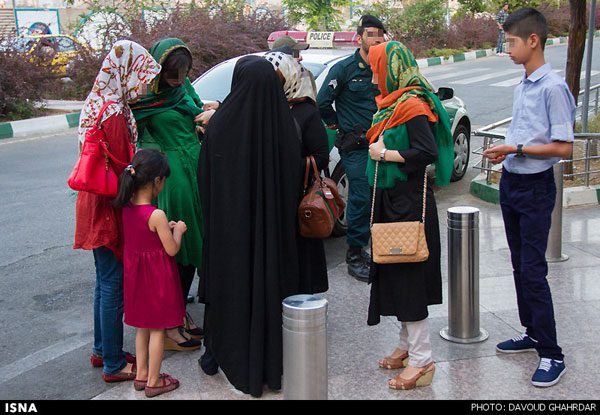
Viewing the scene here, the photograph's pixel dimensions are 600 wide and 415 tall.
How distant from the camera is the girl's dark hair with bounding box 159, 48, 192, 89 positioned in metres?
4.61

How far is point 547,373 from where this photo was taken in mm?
4082

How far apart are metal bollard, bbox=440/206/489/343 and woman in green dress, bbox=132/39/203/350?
1567mm

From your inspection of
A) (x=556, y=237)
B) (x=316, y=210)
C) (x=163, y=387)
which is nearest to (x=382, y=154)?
(x=316, y=210)

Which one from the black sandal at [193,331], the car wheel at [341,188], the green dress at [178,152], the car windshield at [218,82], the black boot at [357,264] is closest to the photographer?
the green dress at [178,152]

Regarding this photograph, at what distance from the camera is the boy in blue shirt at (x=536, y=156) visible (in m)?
3.95

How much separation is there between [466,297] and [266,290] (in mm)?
1353

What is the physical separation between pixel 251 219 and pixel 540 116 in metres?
1.59

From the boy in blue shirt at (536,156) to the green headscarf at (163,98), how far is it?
1.91 meters

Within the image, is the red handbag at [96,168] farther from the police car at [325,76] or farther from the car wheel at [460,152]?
the car wheel at [460,152]

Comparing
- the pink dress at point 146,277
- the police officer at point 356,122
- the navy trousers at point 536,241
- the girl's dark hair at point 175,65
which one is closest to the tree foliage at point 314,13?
the police officer at point 356,122

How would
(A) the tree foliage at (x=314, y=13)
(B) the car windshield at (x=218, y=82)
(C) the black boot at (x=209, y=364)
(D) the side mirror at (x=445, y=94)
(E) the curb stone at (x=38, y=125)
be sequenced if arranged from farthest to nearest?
(A) the tree foliage at (x=314, y=13), (E) the curb stone at (x=38, y=125), (B) the car windshield at (x=218, y=82), (D) the side mirror at (x=445, y=94), (C) the black boot at (x=209, y=364)

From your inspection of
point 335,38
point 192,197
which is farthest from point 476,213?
point 335,38

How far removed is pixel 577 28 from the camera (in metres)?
8.53
